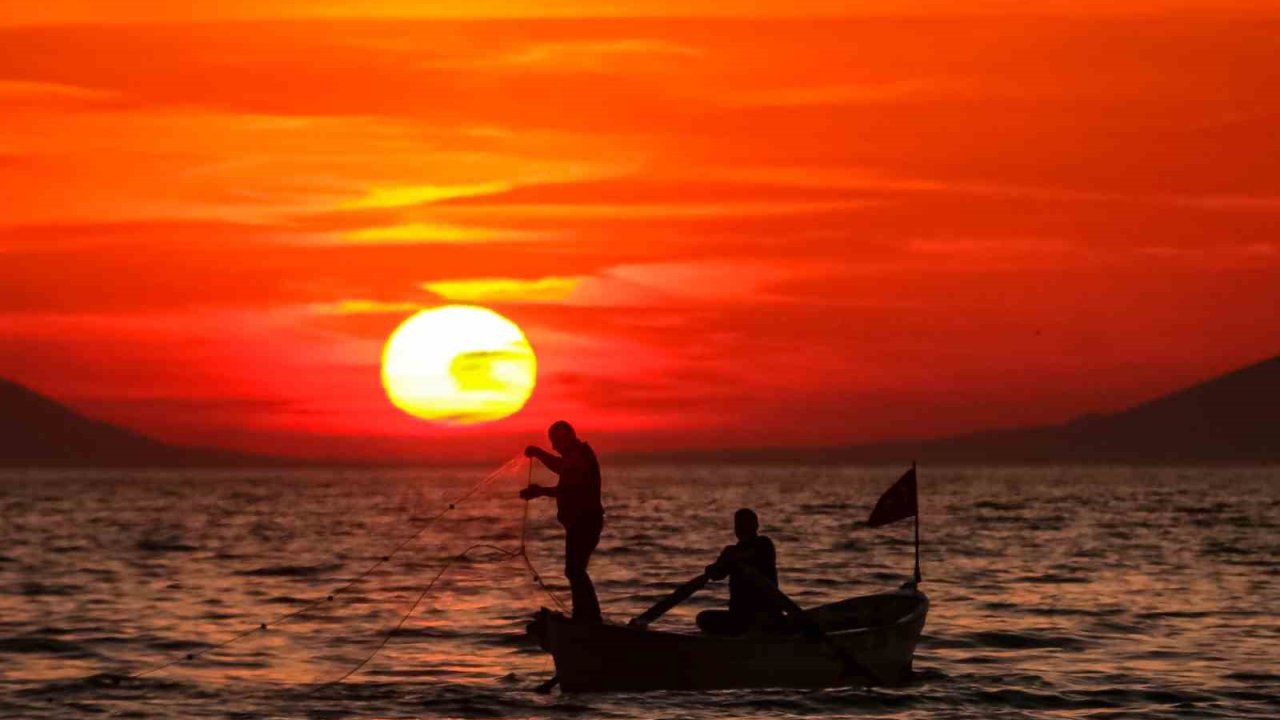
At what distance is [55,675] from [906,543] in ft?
164

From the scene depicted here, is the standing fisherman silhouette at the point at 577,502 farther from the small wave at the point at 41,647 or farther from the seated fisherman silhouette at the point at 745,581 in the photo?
the small wave at the point at 41,647

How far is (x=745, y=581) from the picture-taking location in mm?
27172

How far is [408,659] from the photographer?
107 ft

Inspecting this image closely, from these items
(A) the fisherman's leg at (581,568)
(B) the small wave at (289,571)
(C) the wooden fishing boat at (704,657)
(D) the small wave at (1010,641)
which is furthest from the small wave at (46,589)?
(A) the fisherman's leg at (581,568)

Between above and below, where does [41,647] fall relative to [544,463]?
below

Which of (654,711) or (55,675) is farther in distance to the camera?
(55,675)

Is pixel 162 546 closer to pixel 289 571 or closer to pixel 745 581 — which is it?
pixel 289 571

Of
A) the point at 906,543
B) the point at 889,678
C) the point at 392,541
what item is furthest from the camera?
the point at 392,541

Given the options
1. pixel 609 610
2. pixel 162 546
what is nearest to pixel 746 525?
pixel 609 610

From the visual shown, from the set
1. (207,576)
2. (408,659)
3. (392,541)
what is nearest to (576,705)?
(408,659)

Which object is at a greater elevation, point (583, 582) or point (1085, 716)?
point (583, 582)

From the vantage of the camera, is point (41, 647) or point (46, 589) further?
point (46, 589)

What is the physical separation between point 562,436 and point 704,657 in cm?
364

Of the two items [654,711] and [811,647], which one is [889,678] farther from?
[654,711]
